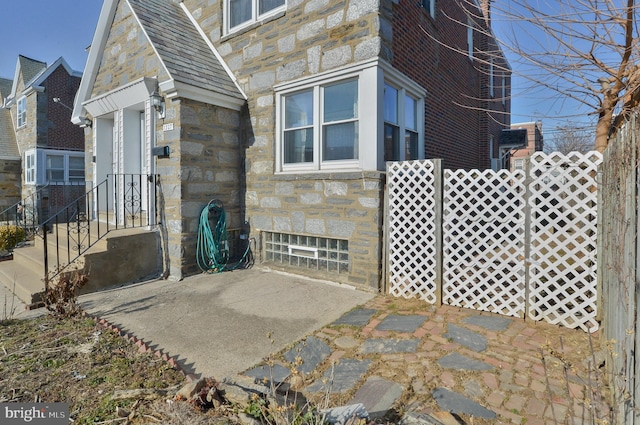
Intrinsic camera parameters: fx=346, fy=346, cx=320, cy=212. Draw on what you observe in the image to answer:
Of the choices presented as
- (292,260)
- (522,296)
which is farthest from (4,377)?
(522,296)

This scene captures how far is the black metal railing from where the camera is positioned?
6.04 m

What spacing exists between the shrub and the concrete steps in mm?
3052

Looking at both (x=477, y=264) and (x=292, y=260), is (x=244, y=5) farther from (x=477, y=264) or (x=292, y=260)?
(x=477, y=264)

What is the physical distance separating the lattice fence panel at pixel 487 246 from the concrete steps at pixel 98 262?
5203 mm

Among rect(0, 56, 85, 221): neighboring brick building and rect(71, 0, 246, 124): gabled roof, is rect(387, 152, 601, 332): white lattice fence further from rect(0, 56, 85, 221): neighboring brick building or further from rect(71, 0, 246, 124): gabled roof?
rect(0, 56, 85, 221): neighboring brick building

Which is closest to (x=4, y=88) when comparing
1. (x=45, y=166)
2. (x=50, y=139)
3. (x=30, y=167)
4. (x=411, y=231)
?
(x=50, y=139)

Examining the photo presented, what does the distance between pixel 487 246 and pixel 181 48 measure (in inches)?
267

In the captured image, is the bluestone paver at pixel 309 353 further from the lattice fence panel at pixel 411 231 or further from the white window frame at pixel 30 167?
the white window frame at pixel 30 167

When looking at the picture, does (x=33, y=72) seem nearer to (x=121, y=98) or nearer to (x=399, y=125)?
(x=121, y=98)

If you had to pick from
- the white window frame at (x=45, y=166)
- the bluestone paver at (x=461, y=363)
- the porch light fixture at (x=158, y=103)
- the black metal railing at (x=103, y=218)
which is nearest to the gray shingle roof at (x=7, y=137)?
the white window frame at (x=45, y=166)

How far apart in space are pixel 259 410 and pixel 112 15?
9.03 m

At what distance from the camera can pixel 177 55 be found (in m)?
6.70

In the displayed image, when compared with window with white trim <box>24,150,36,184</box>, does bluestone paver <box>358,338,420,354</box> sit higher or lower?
lower

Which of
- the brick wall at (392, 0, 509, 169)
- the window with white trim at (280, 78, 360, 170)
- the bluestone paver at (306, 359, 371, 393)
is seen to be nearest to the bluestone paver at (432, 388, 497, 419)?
the bluestone paver at (306, 359, 371, 393)
